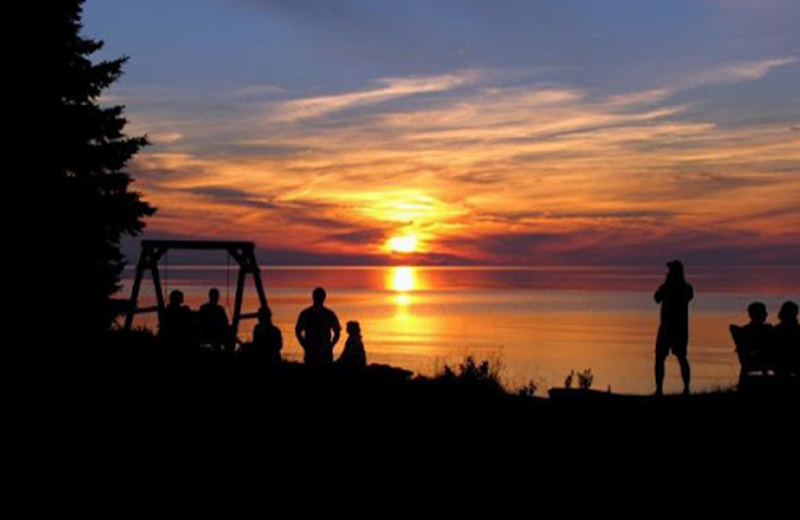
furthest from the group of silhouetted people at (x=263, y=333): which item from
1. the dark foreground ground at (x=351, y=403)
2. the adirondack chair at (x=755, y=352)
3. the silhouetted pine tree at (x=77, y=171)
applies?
the adirondack chair at (x=755, y=352)

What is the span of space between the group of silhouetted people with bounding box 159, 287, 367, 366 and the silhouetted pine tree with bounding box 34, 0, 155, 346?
12.7 ft

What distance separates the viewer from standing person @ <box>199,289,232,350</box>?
19750mm

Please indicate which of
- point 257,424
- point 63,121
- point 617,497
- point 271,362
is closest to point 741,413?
point 617,497

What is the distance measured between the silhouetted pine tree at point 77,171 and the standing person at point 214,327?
3864 mm

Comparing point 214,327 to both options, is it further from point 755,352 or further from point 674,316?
point 755,352

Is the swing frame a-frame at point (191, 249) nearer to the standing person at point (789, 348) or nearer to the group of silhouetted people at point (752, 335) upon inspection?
Answer: the group of silhouetted people at point (752, 335)

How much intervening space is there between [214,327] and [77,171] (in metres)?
9.29

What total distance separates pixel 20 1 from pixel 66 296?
24.8 feet

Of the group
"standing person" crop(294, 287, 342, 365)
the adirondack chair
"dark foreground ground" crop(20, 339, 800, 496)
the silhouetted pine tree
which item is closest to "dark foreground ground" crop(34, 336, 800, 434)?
"dark foreground ground" crop(20, 339, 800, 496)

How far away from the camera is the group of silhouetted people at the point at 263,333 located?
1805 cm

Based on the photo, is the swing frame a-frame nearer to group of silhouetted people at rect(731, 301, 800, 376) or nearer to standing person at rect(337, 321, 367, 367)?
standing person at rect(337, 321, 367, 367)

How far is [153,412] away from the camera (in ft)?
42.9

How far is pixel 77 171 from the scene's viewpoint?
26.9 meters

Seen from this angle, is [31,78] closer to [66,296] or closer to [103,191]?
[103,191]
